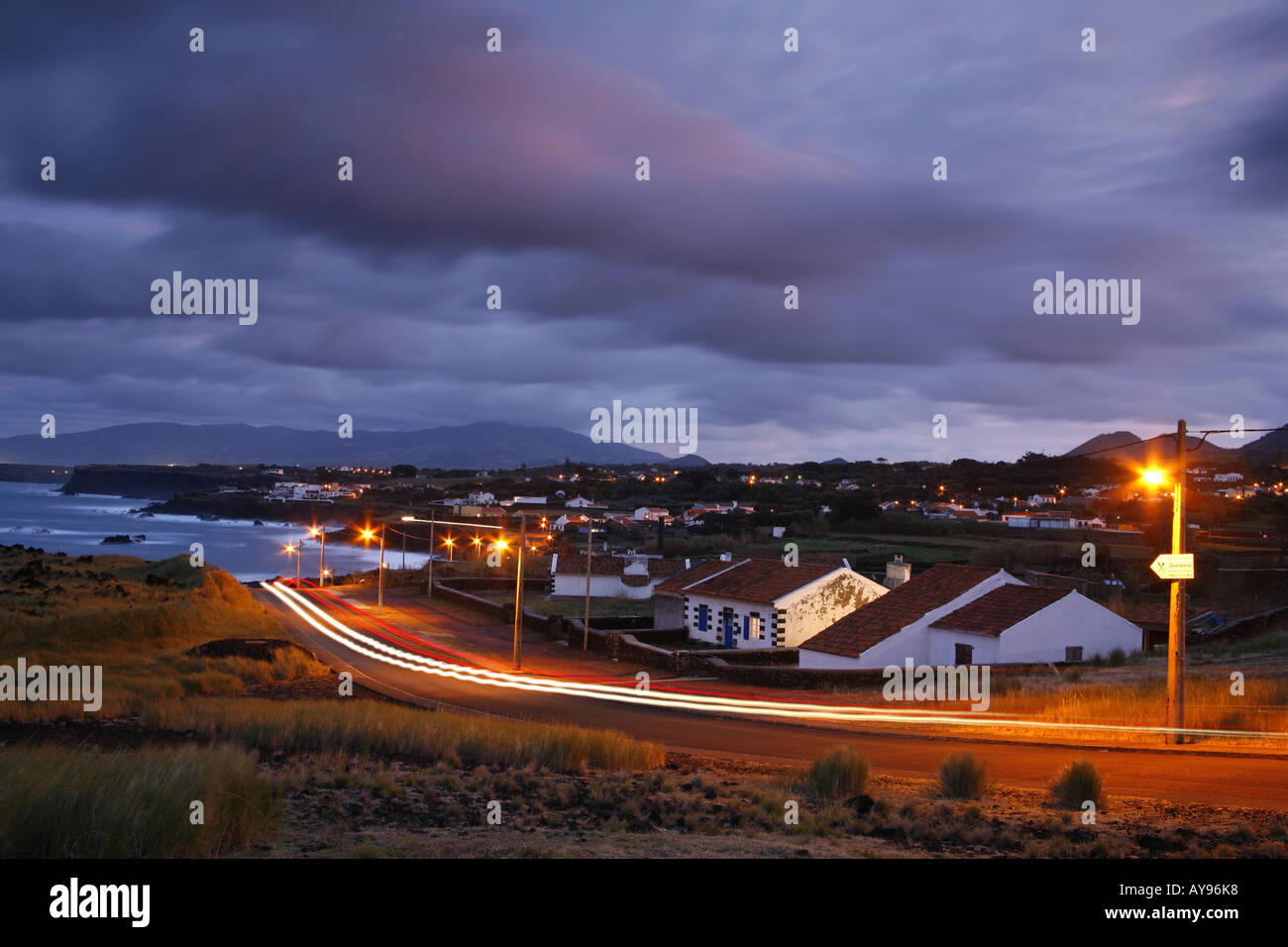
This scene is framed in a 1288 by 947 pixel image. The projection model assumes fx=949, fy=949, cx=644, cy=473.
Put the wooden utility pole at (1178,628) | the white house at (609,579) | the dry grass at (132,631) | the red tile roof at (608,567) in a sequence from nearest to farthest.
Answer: the wooden utility pole at (1178,628) < the dry grass at (132,631) < the white house at (609,579) < the red tile roof at (608,567)

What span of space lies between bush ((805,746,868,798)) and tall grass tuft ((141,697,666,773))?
3376mm

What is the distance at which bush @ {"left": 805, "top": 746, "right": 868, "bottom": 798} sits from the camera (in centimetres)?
1346

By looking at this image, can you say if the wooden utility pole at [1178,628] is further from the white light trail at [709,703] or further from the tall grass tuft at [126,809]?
the tall grass tuft at [126,809]

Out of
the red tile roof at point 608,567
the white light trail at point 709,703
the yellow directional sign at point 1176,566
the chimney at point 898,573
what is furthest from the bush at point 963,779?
the red tile roof at point 608,567

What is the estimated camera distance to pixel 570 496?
165625 mm

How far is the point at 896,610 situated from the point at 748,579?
922 centimetres

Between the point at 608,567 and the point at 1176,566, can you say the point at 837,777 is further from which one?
the point at 608,567

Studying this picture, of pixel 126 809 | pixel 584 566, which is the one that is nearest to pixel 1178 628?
pixel 126 809

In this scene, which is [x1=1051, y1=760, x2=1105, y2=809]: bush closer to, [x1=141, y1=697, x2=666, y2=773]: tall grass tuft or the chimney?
[x1=141, y1=697, x2=666, y2=773]: tall grass tuft

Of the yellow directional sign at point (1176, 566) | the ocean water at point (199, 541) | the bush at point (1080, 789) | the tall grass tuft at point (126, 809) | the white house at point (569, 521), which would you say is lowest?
the ocean water at point (199, 541)

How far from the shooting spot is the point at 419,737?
55.4ft

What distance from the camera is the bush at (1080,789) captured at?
12781 mm

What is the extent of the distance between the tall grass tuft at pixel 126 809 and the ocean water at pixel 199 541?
91626mm
